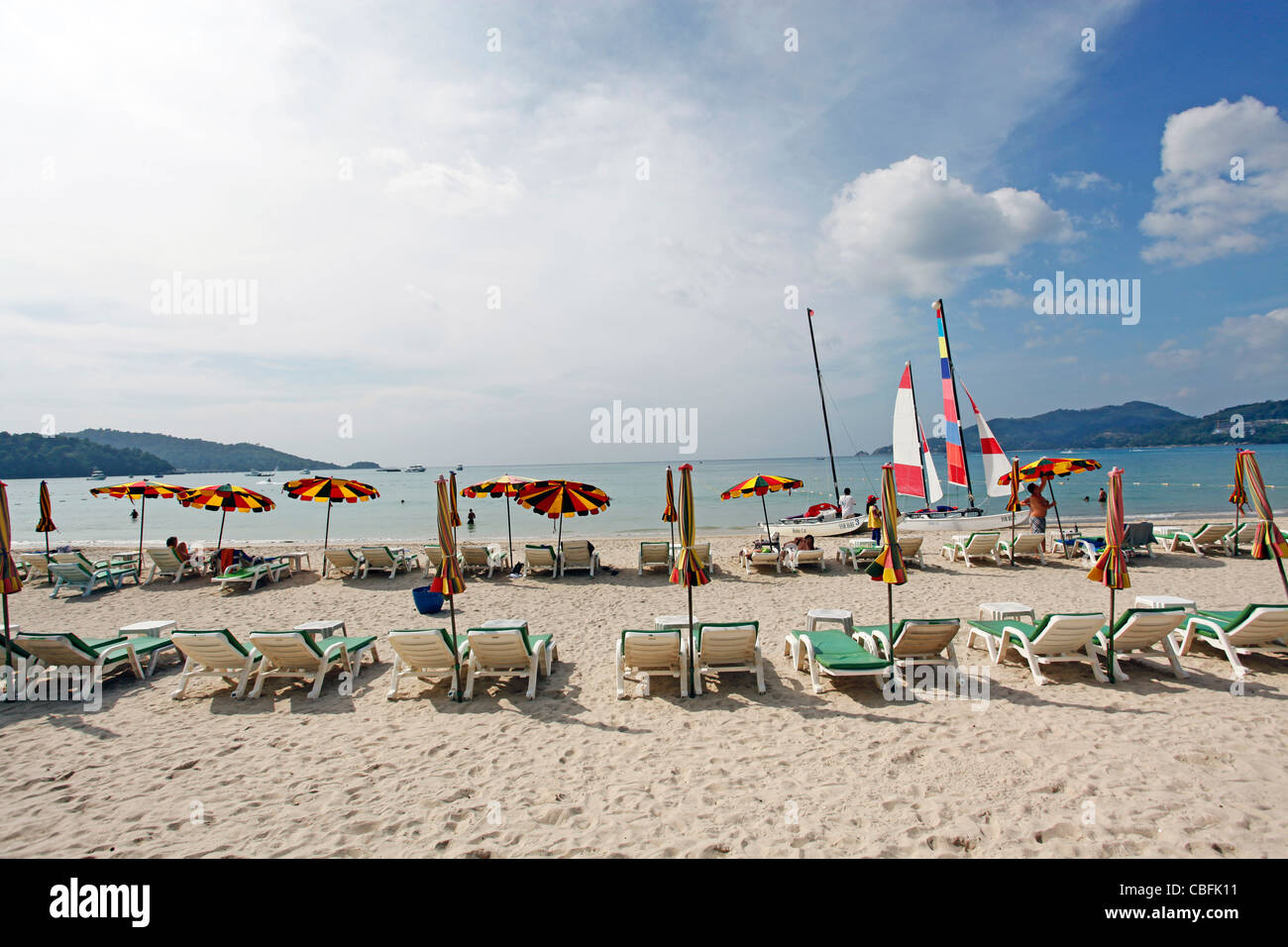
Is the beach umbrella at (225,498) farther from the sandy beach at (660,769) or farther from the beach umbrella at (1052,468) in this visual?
the beach umbrella at (1052,468)

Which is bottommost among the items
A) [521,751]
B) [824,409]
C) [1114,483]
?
[521,751]

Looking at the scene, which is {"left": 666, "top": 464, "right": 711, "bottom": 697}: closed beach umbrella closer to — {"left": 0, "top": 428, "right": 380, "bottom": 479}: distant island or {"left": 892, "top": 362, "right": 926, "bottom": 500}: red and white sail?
{"left": 892, "top": 362, "right": 926, "bottom": 500}: red and white sail

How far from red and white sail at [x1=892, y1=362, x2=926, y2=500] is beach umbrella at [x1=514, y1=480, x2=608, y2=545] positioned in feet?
42.8

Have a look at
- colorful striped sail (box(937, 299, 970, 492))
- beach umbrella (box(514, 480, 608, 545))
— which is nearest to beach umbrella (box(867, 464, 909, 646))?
beach umbrella (box(514, 480, 608, 545))

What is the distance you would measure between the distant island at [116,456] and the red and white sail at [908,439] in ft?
509

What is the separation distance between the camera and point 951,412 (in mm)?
20906

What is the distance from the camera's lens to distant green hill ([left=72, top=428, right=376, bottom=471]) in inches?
6309

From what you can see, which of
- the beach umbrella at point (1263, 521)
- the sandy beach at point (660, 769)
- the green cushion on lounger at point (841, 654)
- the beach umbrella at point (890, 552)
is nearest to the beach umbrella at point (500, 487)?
the sandy beach at point (660, 769)

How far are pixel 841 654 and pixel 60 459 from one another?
165584 mm

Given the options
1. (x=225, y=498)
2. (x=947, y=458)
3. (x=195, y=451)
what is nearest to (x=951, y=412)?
(x=947, y=458)

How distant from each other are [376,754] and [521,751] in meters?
1.16
